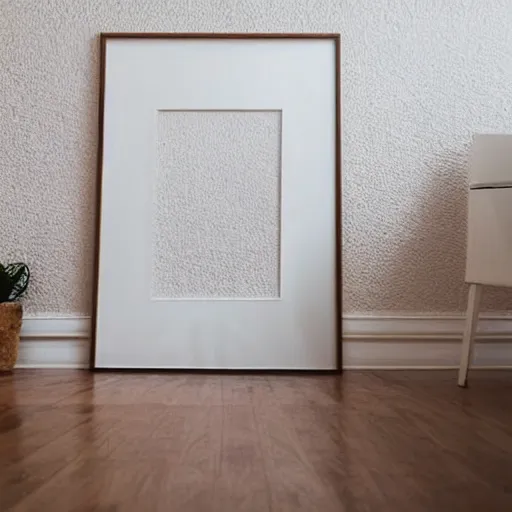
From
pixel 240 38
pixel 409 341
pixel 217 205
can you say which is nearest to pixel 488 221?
pixel 409 341

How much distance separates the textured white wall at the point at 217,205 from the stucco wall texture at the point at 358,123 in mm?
221

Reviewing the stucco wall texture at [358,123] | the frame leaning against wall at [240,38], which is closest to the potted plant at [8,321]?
the stucco wall texture at [358,123]

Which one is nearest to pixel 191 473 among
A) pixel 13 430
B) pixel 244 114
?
pixel 13 430

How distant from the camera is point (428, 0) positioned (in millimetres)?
2250

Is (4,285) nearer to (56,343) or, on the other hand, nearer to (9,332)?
(9,332)

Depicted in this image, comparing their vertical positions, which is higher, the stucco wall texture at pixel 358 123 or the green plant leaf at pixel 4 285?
the stucco wall texture at pixel 358 123

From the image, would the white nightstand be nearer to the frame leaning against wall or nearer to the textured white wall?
the frame leaning against wall

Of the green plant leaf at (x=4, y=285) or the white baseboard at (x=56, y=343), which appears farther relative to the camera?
the white baseboard at (x=56, y=343)

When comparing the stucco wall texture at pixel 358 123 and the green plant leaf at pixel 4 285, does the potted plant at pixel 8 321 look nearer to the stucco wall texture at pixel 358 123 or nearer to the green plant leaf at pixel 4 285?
the green plant leaf at pixel 4 285

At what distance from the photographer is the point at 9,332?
204cm

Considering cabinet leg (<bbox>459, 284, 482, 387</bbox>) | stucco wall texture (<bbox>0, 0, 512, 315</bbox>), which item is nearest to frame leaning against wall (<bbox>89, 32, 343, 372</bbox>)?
stucco wall texture (<bbox>0, 0, 512, 315</bbox>)

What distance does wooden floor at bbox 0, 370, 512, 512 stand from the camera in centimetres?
78

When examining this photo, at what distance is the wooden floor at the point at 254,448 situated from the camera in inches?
30.7

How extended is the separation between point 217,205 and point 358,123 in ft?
1.68
